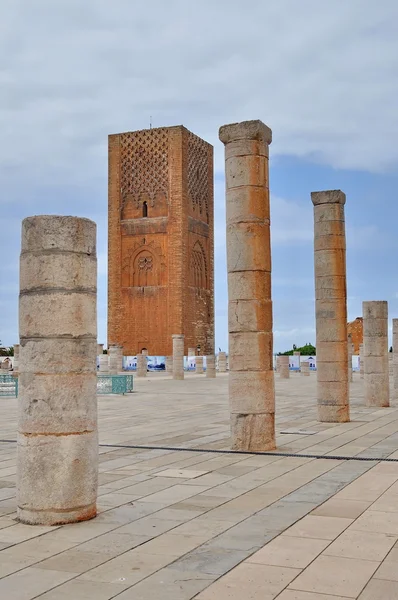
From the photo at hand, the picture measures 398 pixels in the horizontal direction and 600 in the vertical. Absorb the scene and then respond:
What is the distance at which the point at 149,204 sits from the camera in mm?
47188

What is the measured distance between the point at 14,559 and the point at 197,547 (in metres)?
1.00

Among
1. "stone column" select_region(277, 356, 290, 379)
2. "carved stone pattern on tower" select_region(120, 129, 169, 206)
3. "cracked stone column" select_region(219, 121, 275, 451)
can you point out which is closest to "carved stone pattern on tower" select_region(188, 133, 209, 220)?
"carved stone pattern on tower" select_region(120, 129, 169, 206)

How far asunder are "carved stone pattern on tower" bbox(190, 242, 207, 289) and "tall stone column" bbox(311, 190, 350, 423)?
118 feet

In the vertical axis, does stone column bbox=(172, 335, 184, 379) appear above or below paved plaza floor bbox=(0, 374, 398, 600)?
above

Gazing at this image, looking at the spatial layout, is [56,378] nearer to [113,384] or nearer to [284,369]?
[113,384]

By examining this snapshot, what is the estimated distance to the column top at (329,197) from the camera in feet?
39.0

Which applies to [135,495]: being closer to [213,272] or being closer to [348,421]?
[348,421]

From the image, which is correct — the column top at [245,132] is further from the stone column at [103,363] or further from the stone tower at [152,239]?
the stone tower at [152,239]

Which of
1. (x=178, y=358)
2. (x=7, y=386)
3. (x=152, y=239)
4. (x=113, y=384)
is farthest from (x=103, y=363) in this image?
(x=7, y=386)

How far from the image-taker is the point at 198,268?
4947 centimetres

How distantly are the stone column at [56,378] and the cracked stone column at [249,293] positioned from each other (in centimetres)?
351

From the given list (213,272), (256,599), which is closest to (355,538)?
(256,599)

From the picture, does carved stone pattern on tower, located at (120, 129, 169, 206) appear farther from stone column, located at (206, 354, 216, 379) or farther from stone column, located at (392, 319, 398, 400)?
stone column, located at (392, 319, 398, 400)

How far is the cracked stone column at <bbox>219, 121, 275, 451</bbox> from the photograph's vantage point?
859 cm
